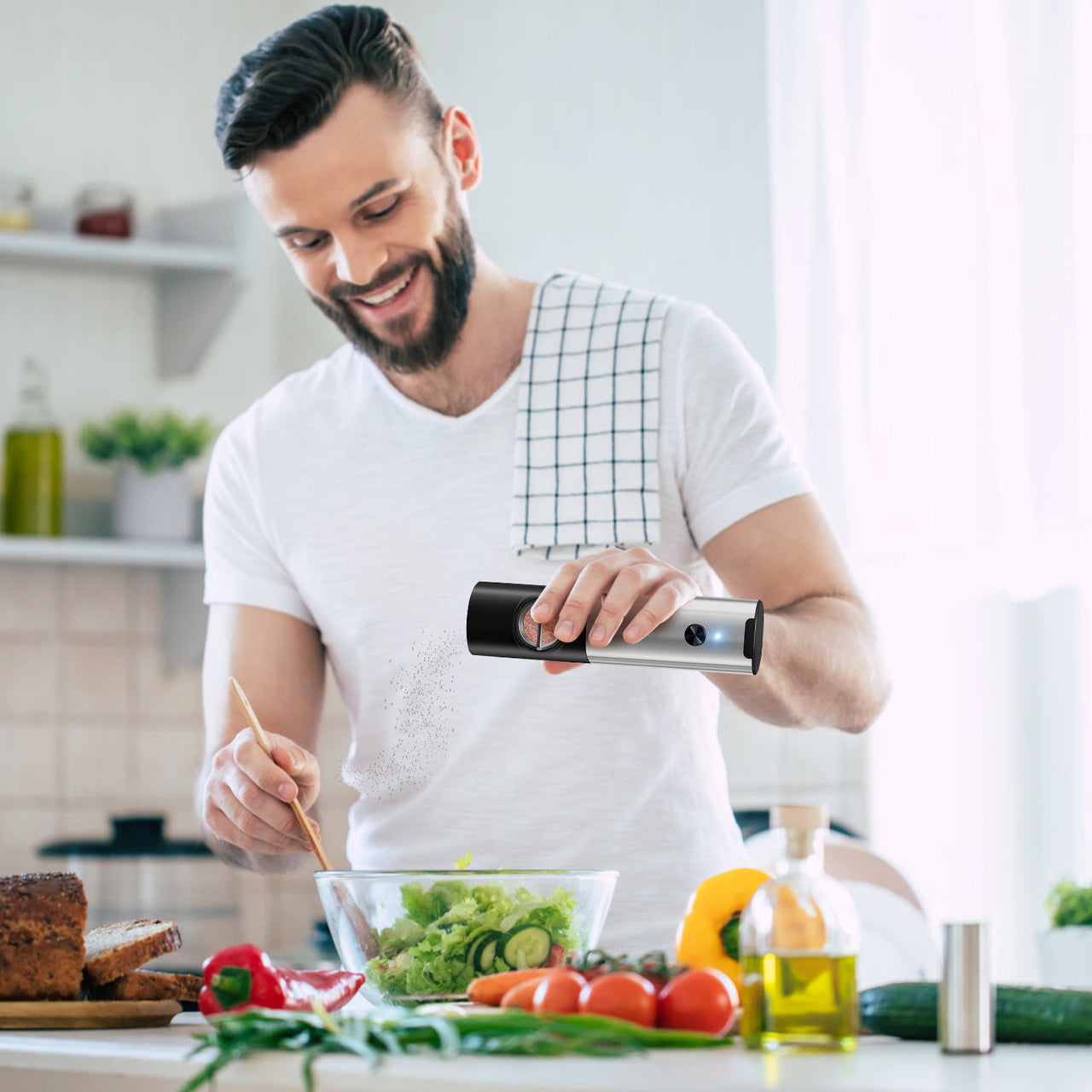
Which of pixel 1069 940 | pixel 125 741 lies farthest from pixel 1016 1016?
pixel 125 741

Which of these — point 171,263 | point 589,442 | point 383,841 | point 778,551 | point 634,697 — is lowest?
point 383,841

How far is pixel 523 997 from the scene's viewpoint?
84 centimetres

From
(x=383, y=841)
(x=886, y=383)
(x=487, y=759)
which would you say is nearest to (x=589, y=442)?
(x=487, y=759)

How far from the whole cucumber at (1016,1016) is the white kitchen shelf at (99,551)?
1.99m

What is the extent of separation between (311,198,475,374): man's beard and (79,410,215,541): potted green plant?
119 centimetres

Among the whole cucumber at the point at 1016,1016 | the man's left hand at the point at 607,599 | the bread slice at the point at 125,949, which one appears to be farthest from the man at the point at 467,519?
the whole cucumber at the point at 1016,1016

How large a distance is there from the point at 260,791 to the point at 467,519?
420 mm

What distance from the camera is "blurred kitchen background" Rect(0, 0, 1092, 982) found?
1.99 m

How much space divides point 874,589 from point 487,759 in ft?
3.47

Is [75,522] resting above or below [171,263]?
below

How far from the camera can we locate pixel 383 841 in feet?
5.01

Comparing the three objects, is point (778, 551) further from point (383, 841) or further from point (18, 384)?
point (18, 384)

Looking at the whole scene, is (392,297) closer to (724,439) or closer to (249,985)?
(724,439)

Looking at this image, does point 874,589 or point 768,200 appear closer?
point 874,589
